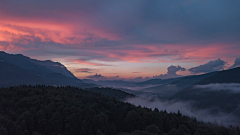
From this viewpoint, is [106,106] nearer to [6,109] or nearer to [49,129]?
[49,129]

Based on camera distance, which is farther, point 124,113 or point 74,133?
point 124,113

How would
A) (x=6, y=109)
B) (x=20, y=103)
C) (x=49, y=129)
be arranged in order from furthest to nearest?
1. (x=20, y=103)
2. (x=6, y=109)
3. (x=49, y=129)

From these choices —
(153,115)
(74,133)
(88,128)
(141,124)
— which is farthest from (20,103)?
(153,115)

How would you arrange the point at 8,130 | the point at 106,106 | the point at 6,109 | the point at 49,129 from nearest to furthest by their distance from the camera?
1. the point at 8,130
2. the point at 49,129
3. the point at 6,109
4. the point at 106,106

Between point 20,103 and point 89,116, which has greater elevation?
point 20,103

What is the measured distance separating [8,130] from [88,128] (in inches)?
2238

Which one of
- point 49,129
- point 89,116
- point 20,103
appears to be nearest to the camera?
point 49,129

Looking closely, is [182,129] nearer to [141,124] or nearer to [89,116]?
[141,124]

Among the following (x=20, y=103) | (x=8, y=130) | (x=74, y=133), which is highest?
(x=20, y=103)

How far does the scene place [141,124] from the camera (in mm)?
151000

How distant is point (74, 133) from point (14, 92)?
117612 millimetres

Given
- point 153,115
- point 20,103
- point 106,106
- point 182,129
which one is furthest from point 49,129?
point 182,129

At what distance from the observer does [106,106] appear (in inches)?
7387

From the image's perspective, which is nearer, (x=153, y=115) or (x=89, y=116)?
(x=89, y=116)
